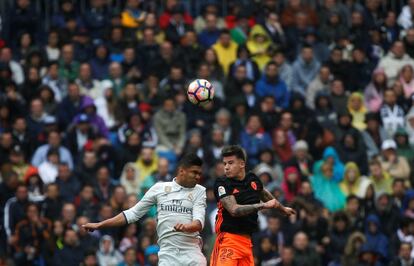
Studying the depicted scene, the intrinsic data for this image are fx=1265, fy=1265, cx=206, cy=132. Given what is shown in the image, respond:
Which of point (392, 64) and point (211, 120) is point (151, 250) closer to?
point (211, 120)

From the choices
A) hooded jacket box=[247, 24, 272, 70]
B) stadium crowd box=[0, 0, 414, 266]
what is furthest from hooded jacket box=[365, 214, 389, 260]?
hooded jacket box=[247, 24, 272, 70]

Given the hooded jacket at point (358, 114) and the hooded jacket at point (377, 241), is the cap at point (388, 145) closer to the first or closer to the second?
the hooded jacket at point (358, 114)

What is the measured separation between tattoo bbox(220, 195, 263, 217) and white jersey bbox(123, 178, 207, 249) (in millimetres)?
397

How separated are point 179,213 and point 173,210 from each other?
79 mm

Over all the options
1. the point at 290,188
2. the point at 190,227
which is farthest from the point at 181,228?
the point at 290,188

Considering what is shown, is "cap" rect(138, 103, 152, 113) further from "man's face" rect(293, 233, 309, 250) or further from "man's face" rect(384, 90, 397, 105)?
"man's face" rect(384, 90, 397, 105)

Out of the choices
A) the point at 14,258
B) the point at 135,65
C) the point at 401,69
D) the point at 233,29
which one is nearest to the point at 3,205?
the point at 14,258

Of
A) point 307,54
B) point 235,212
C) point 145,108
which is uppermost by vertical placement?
point 307,54

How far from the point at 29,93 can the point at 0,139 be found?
167 centimetres

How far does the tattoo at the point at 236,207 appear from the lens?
1431 centimetres

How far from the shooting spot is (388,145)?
24.0m

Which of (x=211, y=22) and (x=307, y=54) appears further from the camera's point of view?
(x=211, y=22)

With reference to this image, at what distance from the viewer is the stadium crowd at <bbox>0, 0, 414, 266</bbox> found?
71.6ft

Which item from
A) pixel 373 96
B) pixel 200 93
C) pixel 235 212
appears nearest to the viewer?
pixel 235 212
